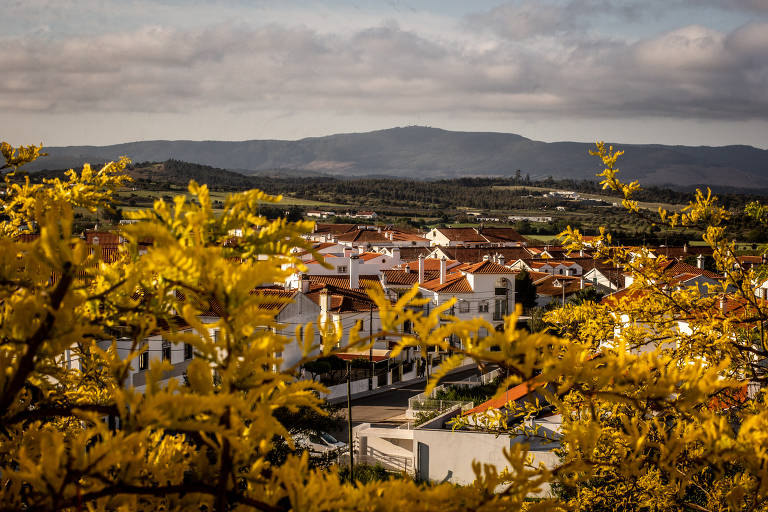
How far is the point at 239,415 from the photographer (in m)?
2.48

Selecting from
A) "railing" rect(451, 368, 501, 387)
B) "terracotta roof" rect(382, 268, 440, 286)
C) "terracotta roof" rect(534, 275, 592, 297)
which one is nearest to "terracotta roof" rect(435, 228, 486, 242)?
"terracotta roof" rect(534, 275, 592, 297)

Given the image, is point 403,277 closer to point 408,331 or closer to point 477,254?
point 408,331

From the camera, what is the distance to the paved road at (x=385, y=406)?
25.8 metres

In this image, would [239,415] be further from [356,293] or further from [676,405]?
[356,293]

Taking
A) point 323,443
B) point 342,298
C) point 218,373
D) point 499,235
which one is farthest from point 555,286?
point 218,373

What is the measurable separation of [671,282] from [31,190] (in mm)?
5504

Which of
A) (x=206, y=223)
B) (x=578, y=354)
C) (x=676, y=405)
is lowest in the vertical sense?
(x=676, y=405)

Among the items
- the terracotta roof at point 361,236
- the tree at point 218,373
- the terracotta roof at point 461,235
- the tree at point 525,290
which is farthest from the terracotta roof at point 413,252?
the tree at point 218,373

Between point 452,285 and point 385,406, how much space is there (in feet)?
40.2

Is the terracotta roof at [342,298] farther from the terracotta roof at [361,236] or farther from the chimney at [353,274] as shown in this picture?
the terracotta roof at [361,236]

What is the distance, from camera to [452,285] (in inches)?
1553

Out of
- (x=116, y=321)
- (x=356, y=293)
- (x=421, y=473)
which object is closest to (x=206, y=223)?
(x=116, y=321)

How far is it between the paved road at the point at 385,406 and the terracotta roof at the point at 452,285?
5873 mm

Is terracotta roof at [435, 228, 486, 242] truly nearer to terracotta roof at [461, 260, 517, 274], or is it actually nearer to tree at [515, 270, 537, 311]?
tree at [515, 270, 537, 311]
